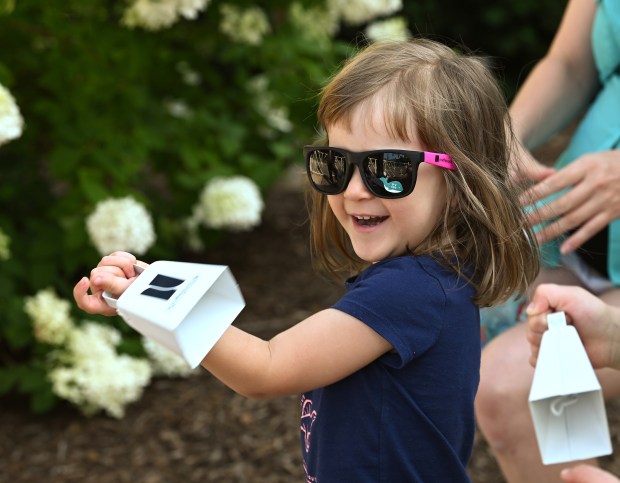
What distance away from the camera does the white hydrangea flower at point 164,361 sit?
3420 millimetres

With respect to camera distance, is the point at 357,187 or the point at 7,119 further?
the point at 7,119

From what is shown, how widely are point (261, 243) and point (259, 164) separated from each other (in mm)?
1061

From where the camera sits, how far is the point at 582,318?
1.62 metres

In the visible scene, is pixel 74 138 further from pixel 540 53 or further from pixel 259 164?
pixel 540 53

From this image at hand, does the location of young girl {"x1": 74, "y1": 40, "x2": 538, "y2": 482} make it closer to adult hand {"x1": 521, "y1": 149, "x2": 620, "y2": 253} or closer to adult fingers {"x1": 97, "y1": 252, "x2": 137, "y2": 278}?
adult fingers {"x1": 97, "y1": 252, "x2": 137, "y2": 278}

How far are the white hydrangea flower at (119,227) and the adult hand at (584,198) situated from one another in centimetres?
153

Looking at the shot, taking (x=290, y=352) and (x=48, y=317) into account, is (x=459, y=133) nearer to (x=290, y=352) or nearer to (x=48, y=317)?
(x=290, y=352)

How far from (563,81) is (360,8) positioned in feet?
5.13

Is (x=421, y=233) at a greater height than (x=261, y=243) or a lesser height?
greater

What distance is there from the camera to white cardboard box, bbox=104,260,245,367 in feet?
4.09

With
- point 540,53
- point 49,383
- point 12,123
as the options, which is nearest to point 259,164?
point 49,383

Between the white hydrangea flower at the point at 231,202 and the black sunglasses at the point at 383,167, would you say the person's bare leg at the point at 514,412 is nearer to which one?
the black sunglasses at the point at 383,167

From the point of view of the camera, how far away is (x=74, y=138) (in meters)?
3.30

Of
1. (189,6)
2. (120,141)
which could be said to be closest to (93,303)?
(189,6)
